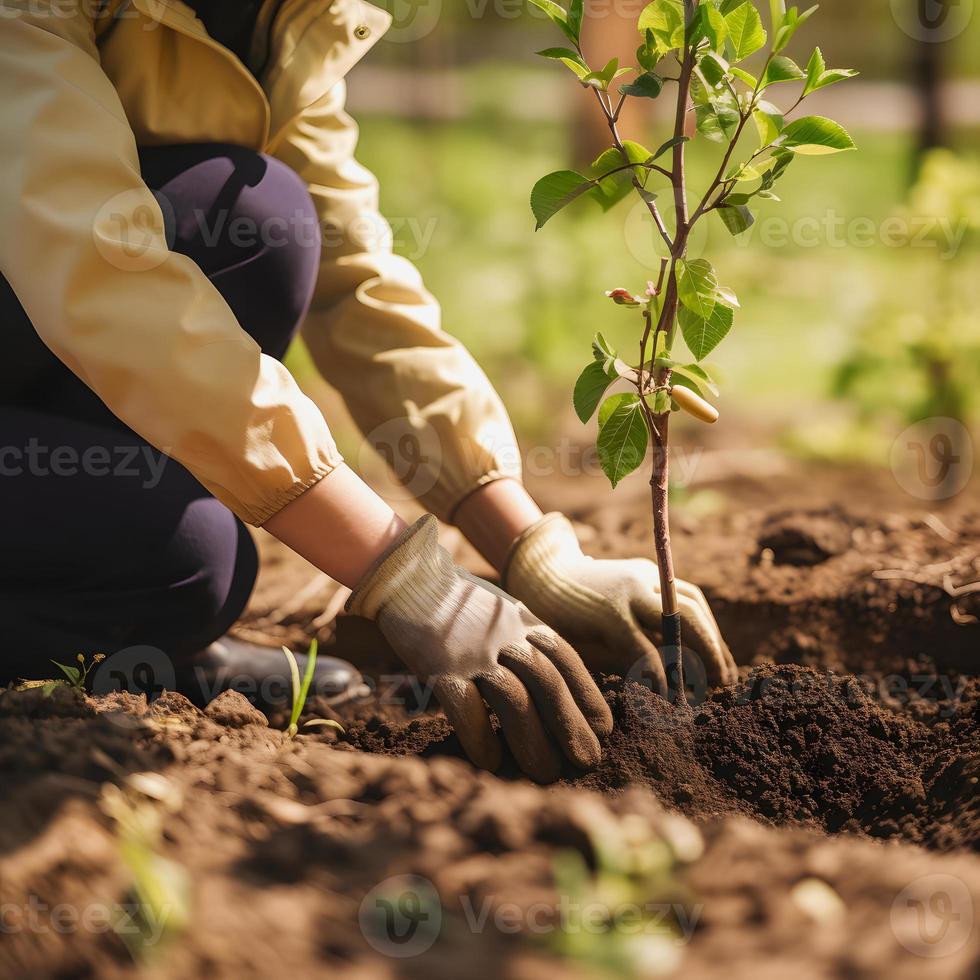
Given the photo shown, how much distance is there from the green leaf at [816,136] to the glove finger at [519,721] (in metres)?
0.85

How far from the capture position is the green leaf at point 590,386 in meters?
1.43

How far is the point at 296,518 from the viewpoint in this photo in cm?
148

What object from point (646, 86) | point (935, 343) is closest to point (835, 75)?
point (646, 86)

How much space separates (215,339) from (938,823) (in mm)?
1256

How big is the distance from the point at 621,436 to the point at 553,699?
405 millimetres

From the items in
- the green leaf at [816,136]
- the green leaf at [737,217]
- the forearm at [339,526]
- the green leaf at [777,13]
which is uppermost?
the green leaf at [777,13]

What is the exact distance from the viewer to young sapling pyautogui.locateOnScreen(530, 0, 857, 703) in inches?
52.4

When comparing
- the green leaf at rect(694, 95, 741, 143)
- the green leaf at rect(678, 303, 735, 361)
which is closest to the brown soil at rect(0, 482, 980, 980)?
the green leaf at rect(678, 303, 735, 361)

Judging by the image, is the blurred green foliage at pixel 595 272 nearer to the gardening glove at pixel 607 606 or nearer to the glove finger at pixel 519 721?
the gardening glove at pixel 607 606

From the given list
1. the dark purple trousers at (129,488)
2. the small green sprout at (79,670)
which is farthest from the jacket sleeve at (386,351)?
the small green sprout at (79,670)

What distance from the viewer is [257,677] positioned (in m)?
1.93

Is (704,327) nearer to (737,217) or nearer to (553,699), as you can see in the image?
(737,217)

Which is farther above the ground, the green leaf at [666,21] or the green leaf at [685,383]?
the green leaf at [666,21]

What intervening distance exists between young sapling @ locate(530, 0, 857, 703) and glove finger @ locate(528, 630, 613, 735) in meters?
0.22
